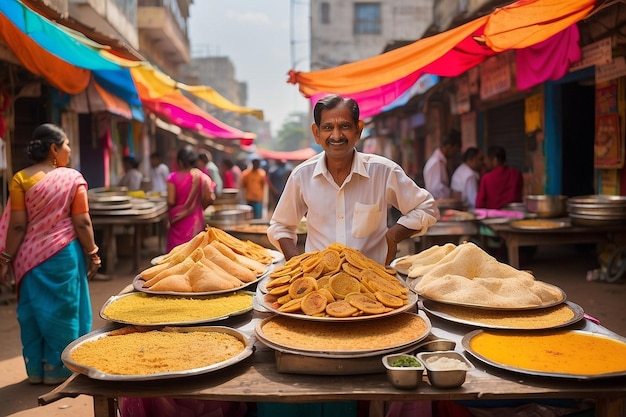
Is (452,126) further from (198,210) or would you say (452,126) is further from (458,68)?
(198,210)

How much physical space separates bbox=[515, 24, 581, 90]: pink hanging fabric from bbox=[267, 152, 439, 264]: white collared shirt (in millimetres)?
3973

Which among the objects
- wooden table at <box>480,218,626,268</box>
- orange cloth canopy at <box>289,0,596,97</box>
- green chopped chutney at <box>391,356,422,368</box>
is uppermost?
orange cloth canopy at <box>289,0,596,97</box>

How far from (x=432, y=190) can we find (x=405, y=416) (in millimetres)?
5947

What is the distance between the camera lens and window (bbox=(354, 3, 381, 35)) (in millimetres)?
28438

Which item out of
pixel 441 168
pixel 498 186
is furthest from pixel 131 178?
pixel 498 186

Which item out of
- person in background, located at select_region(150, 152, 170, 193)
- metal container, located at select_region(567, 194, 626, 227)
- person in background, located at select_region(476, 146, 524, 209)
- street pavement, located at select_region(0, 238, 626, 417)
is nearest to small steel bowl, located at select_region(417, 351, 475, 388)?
street pavement, located at select_region(0, 238, 626, 417)

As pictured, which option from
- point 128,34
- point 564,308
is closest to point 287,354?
point 564,308

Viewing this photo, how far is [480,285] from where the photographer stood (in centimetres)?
250

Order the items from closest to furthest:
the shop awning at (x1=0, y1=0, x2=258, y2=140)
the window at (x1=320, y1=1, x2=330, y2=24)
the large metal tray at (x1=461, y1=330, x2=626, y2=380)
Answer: the large metal tray at (x1=461, y1=330, x2=626, y2=380)
the shop awning at (x1=0, y1=0, x2=258, y2=140)
the window at (x1=320, y1=1, x2=330, y2=24)

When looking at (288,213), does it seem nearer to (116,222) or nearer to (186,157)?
(186,157)

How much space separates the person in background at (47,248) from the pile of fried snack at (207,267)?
40.7 inches

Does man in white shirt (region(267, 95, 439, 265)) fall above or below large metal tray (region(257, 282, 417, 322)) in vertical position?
above

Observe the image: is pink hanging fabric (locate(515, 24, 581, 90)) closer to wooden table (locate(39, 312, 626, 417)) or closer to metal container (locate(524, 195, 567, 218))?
metal container (locate(524, 195, 567, 218))

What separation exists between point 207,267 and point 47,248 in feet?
5.48
